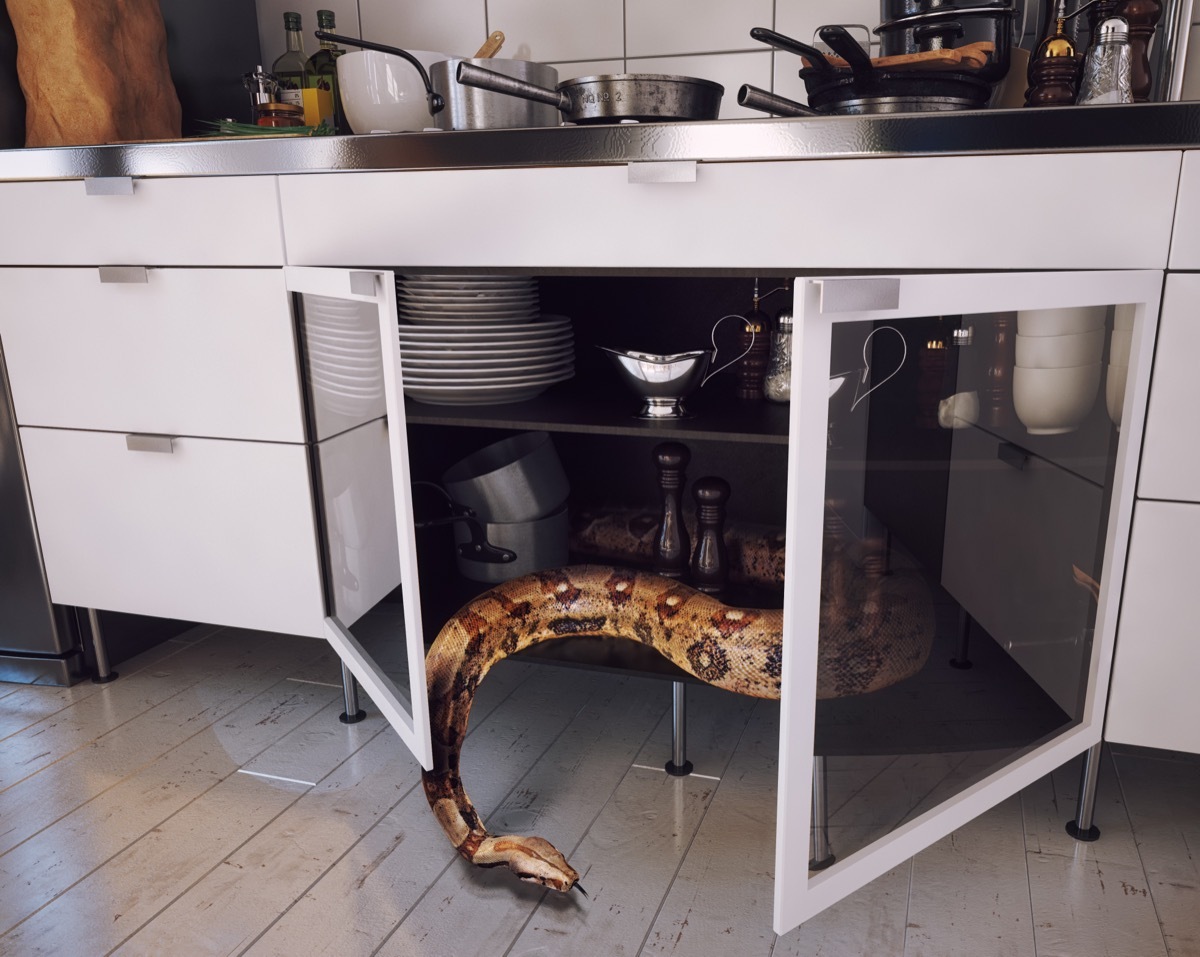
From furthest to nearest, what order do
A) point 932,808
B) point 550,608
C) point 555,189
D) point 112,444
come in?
point 112,444 → point 550,608 → point 555,189 → point 932,808

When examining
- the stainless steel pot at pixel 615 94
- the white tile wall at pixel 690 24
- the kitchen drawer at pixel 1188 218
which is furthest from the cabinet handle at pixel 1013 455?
the white tile wall at pixel 690 24

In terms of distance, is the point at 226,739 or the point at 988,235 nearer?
the point at 988,235

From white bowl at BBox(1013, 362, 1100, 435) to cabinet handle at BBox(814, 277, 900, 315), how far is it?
31cm

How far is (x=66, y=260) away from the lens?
1.42m

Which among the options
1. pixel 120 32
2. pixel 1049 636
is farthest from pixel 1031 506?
pixel 120 32

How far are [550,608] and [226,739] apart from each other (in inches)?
23.3

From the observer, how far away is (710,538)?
1.39 meters

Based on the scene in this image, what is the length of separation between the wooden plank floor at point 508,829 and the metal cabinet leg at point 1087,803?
0.02 m

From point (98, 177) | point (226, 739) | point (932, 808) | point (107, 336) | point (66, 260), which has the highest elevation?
point (98, 177)

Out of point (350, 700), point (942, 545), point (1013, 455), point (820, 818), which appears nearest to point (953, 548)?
point (942, 545)

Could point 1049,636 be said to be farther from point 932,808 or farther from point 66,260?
point 66,260

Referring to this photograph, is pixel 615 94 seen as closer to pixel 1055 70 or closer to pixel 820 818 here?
pixel 1055 70

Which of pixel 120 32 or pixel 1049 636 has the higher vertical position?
pixel 120 32

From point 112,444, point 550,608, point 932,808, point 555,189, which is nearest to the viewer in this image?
point 932,808
